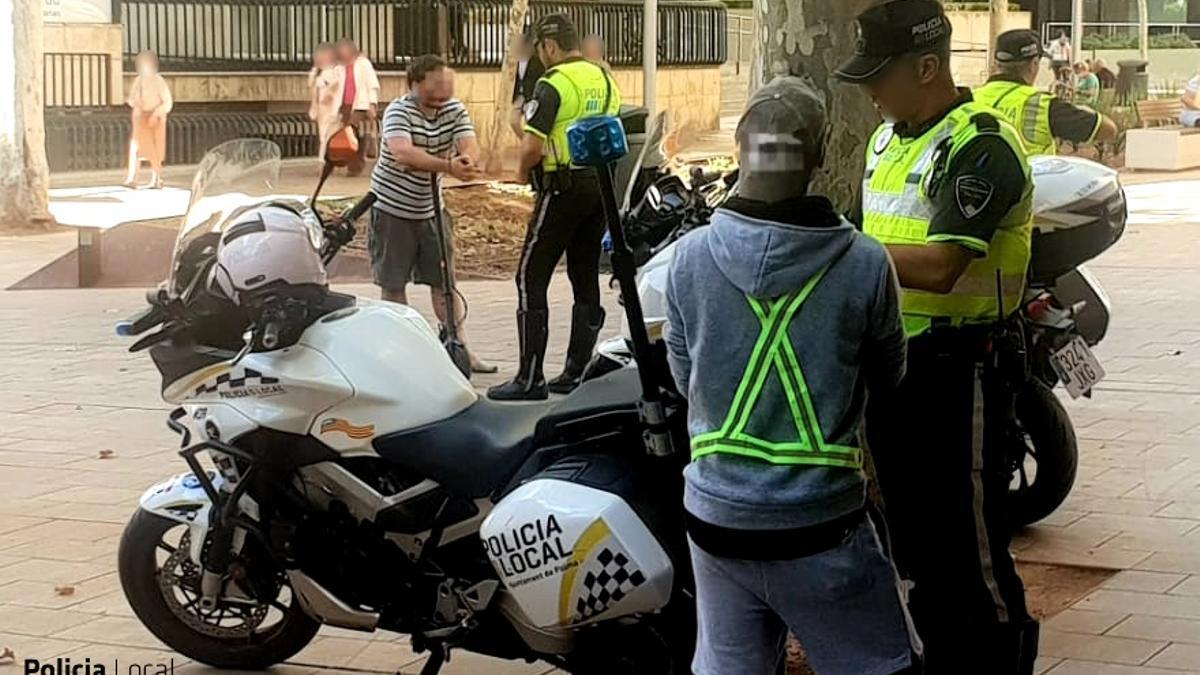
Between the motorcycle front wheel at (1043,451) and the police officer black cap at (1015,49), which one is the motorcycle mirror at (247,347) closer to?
the motorcycle front wheel at (1043,451)

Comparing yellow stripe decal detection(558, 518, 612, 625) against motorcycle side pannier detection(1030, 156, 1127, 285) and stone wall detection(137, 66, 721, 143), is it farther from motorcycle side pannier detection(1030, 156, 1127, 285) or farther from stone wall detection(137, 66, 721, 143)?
stone wall detection(137, 66, 721, 143)

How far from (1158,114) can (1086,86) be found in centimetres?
193

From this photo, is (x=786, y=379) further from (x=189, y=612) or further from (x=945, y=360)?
(x=189, y=612)

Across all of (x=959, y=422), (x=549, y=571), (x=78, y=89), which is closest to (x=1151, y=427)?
(x=959, y=422)

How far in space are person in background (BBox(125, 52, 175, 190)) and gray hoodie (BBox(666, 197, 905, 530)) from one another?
17.9 metres

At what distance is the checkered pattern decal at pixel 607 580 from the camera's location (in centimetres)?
419

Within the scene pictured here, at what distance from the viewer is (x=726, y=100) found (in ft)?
114

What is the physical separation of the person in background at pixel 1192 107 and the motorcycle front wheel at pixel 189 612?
22.9 metres

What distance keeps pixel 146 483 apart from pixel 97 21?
16.9m

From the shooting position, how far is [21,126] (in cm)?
1756

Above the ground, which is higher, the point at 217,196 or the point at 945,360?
the point at 217,196

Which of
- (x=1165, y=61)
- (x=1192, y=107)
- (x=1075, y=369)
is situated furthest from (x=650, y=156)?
(x=1165, y=61)

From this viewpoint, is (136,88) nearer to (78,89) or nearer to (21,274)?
(78,89)

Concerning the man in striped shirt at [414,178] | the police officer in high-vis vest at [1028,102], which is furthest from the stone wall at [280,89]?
the police officer in high-vis vest at [1028,102]
